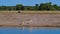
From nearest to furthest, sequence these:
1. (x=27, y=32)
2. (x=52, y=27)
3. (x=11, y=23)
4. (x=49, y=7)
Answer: (x=27, y=32)
(x=52, y=27)
(x=11, y=23)
(x=49, y=7)

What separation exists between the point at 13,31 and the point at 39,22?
6.20 m

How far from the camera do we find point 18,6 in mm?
57438

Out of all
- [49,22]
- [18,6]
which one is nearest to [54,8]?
[18,6]

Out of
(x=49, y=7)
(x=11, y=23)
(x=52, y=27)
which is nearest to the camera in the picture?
(x=52, y=27)

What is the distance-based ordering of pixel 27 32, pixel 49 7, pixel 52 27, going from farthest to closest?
pixel 49 7 → pixel 52 27 → pixel 27 32

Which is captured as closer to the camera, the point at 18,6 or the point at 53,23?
the point at 53,23

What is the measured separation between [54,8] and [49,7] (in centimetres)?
167

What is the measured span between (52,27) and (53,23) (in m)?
2.12

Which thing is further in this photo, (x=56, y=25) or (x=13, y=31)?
(x=56, y=25)

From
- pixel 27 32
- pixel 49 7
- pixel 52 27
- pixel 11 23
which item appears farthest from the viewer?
pixel 49 7

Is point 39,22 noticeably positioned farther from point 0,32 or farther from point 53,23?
point 0,32

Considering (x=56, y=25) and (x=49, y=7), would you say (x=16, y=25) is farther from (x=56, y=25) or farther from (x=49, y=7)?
(x=49, y=7)

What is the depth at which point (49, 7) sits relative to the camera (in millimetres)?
55344

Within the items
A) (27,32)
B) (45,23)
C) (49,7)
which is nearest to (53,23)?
(45,23)
